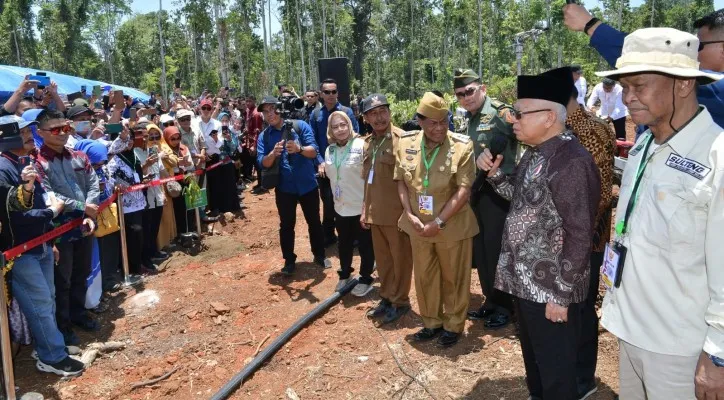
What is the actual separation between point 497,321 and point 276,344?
72.7 inches

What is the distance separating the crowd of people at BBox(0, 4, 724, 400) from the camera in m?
1.79

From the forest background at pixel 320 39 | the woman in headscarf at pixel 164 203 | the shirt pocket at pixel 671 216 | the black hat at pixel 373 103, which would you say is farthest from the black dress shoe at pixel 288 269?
the forest background at pixel 320 39

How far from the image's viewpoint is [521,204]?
8.38 ft

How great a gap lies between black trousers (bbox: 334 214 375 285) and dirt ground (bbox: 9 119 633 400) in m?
0.25

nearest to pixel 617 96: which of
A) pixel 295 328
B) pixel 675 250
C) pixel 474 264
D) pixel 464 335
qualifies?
pixel 474 264

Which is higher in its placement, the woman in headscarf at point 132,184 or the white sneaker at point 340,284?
the woman in headscarf at point 132,184

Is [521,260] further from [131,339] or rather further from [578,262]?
[131,339]

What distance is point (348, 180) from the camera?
495 cm

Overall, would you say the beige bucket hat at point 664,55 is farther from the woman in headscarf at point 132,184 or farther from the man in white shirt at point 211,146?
the man in white shirt at point 211,146

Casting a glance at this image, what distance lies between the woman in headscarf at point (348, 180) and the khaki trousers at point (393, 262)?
46cm

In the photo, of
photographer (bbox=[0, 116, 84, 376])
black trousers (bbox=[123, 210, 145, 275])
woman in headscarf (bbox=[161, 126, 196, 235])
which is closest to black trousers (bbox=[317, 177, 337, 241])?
woman in headscarf (bbox=[161, 126, 196, 235])

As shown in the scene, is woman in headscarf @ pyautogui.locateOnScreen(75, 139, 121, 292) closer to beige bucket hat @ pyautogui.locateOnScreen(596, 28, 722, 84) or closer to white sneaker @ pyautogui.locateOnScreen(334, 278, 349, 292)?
white sneaker @ pyautogui.locateOnScreen(334, 278, 349, 292)

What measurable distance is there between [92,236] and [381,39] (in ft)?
146

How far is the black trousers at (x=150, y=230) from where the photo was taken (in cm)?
623
